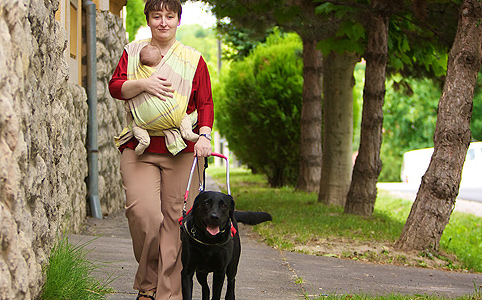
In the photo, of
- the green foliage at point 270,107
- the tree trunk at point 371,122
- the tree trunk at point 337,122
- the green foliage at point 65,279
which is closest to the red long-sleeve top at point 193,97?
the green foliage at point 65,279

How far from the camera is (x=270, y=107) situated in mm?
16328

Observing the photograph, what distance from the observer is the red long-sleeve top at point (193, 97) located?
13.2 feet

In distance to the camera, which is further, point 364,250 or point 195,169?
point 364,250

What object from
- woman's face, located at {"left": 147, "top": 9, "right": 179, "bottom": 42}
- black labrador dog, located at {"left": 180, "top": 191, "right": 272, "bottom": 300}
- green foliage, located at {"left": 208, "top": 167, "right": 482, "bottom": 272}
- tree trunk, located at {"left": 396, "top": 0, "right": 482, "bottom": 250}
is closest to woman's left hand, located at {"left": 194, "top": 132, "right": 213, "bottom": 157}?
black labrador dog, located at {"left": 180, "top": 191, "right": 272, "bottom": 300}

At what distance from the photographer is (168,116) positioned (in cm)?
391

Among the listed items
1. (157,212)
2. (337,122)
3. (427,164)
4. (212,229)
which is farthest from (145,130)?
(427,164)

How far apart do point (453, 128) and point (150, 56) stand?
13.9ft

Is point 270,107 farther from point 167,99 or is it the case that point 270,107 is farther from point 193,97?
point 167,99

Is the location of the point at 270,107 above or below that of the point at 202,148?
above

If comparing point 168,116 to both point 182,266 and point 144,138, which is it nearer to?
point 144,138

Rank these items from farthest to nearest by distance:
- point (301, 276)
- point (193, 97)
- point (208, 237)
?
1. point (301, 276)
2. point (193, 97)
3. point (208, 237)

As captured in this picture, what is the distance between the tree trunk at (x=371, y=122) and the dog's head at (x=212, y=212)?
624cm

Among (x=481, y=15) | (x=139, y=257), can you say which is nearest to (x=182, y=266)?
(x=139, y=257)

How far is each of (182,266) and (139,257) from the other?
0.31 metres
